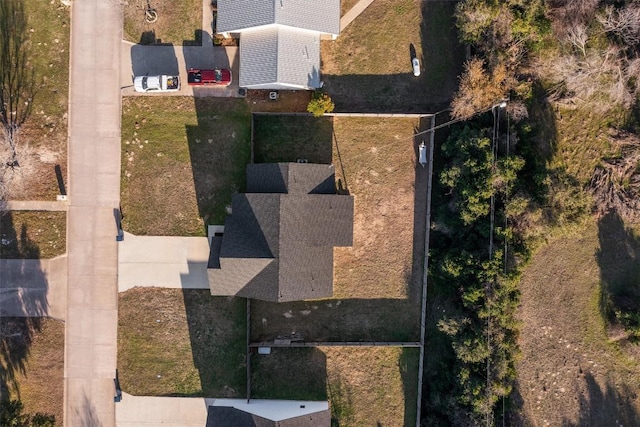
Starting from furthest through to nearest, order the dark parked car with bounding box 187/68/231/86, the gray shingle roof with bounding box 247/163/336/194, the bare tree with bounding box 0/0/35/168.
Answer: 1. the bare tree with bounding box 0/0/35/168
2. the dark parked car with bounding box 187/68/231/86
3. the gray shingle roof with bounding box 247/163/336/194

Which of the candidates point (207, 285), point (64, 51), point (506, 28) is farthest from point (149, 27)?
point (506, 28)

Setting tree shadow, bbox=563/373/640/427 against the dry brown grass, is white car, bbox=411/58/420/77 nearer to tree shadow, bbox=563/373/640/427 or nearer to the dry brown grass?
the dry brown grass

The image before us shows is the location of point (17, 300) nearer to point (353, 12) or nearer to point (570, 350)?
point (353, 12)

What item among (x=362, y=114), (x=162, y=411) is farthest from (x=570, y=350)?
(x=162, y=411)

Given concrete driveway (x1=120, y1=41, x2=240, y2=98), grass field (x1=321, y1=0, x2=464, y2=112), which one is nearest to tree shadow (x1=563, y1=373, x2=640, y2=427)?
grass field (x1=321, y1=0, x2=464, y2=112)

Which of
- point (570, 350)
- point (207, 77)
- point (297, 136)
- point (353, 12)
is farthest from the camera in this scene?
point (353, 12)

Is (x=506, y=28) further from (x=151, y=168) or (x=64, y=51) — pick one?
(x=64, y=51)

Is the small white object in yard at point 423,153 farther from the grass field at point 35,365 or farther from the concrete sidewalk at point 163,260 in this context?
the grass field at point 35,365

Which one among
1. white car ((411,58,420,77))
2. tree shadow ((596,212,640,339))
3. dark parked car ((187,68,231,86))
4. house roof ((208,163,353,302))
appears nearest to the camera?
house roof ((208,163,353,302))
